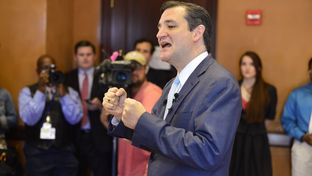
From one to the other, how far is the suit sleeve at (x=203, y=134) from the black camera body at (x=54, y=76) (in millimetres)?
1933

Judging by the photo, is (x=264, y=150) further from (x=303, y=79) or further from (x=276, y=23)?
(x=276, y=23)

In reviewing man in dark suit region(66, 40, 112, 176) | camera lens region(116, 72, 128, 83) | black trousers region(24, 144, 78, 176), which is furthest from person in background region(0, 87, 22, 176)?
camera lens region(116, 72, 128, 83)

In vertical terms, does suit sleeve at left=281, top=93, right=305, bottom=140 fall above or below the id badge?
above

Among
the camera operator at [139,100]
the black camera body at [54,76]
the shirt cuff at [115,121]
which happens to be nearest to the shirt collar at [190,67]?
the shirt cuff at [115,121]

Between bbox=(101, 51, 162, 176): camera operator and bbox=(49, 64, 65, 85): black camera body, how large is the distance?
0.54m

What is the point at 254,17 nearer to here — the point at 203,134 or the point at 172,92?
the point at 172,92

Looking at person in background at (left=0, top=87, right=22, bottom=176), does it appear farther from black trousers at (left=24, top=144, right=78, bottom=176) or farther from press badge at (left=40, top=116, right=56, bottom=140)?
press badge at (left=40, top=116, right=56, bottom=140)

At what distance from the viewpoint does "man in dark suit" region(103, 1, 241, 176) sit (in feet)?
4.19

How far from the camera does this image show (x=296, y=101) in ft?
11.3

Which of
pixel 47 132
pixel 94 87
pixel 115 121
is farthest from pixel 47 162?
pixel 115 121

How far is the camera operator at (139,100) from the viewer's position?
2.61 meters

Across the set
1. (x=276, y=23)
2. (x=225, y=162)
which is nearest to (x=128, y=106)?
(x=225, y=162)

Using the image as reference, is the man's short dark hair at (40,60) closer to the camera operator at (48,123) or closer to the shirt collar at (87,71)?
the camera operator at (48,123)

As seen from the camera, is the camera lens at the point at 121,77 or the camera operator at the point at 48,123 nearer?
the camera lens at the point at 121,77
